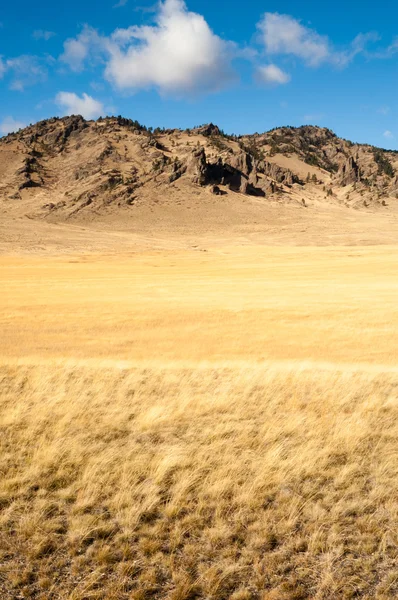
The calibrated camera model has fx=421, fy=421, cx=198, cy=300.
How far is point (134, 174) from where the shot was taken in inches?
5389

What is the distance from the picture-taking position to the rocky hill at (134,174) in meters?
122

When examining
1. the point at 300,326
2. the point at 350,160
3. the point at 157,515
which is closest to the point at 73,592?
the point at 157,515

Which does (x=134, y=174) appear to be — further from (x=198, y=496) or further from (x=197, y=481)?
(x=198, y=496)

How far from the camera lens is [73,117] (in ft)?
649

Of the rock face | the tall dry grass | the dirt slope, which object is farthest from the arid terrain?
the rock face

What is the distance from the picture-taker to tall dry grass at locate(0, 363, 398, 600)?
12.1 ft

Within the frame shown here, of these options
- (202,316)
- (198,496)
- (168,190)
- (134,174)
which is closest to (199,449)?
(198,496)

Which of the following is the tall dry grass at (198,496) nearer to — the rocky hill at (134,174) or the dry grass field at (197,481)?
the dry grass field at (197,481)

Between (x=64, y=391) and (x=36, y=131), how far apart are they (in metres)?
207

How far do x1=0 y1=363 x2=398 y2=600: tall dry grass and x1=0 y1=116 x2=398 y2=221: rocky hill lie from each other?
108241 millimetres

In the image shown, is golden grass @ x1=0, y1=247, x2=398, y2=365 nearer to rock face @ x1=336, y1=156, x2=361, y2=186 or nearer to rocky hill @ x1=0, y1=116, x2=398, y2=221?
rocky hill @ x1=0, y1=116, x2=398, y2=221

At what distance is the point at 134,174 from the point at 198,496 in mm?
140515

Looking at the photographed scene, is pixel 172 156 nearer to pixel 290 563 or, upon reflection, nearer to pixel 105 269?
pixel 105 269

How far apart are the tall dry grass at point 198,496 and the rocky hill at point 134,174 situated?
108 m
